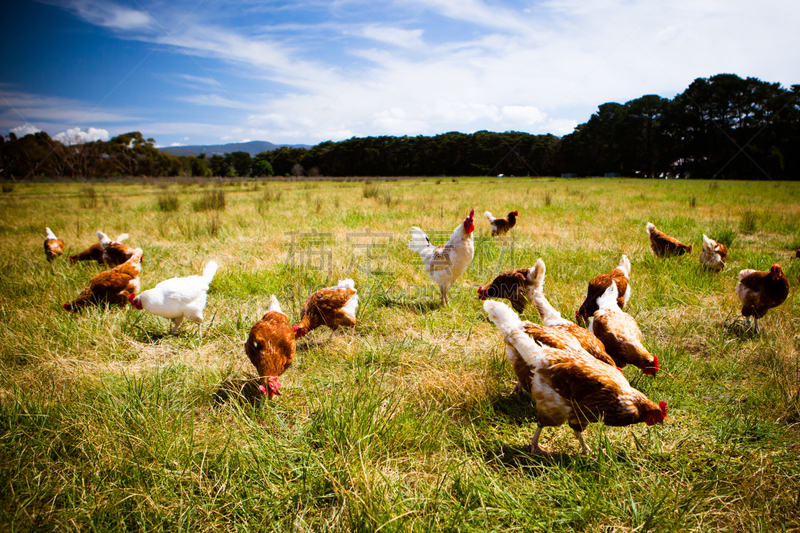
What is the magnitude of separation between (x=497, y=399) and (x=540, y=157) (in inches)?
2160

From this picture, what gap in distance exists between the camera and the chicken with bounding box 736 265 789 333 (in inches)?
126

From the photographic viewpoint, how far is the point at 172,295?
3.19 m

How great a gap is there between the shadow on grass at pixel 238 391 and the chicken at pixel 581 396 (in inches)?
76.5

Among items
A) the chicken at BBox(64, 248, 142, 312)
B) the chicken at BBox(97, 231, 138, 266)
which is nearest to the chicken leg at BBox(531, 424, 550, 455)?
the chicken at BBox(64, 248, 142, 312)

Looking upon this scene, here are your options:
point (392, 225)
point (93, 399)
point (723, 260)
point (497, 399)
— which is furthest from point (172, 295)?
point (723, 260)

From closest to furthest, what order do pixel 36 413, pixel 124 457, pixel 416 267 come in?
pixel 124 457, pixel 36 413, pixel 416 267

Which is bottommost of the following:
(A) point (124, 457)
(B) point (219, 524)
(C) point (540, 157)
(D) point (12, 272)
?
(B) point (219, 524)

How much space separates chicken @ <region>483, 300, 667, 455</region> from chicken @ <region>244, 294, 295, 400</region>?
1.79m

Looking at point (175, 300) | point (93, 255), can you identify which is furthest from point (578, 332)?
point (93, 255)

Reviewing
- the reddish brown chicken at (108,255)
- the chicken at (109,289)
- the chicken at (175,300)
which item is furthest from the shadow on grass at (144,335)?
the reddish brown chicken at (108,255)

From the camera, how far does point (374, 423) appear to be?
1.90 meters

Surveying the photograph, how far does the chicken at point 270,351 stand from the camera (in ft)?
7.64

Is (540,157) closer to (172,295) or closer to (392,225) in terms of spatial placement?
(392,225)

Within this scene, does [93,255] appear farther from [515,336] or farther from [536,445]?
[536,445]
